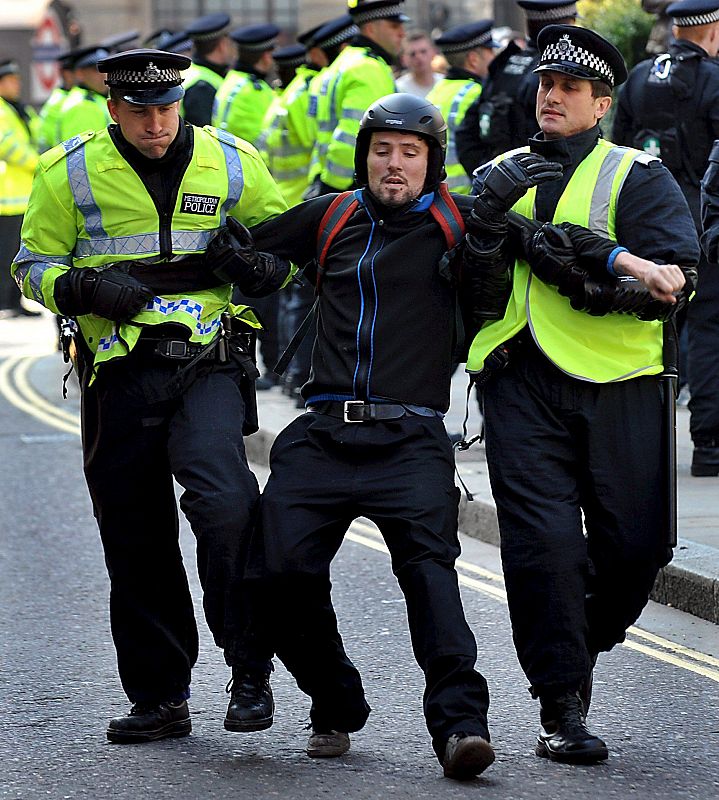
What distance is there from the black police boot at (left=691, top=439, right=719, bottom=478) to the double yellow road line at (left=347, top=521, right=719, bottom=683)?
157cm

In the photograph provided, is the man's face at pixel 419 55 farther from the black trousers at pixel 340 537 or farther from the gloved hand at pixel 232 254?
the black trousers at pixel 340 537

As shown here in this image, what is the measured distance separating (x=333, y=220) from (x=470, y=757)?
1.52 metres

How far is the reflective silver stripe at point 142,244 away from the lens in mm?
5555

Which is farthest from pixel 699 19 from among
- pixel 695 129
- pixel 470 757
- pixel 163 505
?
pixel 470 757

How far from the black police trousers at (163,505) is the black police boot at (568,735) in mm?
858

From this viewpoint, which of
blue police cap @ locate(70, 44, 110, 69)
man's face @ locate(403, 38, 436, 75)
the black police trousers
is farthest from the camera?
blue police cap @ locate(70, 44, 110, 69)

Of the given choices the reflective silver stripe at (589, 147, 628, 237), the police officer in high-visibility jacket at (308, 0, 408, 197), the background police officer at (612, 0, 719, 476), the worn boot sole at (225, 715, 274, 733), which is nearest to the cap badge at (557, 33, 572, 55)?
the reflective silver stripe at (589, 147, 628, 237)

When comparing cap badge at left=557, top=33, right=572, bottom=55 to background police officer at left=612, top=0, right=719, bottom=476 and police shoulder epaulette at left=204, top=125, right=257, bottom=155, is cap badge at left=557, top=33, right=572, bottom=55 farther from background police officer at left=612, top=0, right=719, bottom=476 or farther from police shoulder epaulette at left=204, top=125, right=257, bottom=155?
background police officer at left=612, top=0, right=719, bottom=476

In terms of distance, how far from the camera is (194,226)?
5.59 metres

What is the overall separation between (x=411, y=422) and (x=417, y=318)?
29 cm

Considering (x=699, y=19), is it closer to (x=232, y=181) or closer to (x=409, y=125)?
(x=232, y=181)

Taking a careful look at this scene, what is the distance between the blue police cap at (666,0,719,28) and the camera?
9.12m

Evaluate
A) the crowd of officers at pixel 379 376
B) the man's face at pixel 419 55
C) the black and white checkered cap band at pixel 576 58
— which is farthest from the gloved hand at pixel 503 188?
the man's face at pixel 419 55

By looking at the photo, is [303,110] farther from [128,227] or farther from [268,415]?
[128,227]
